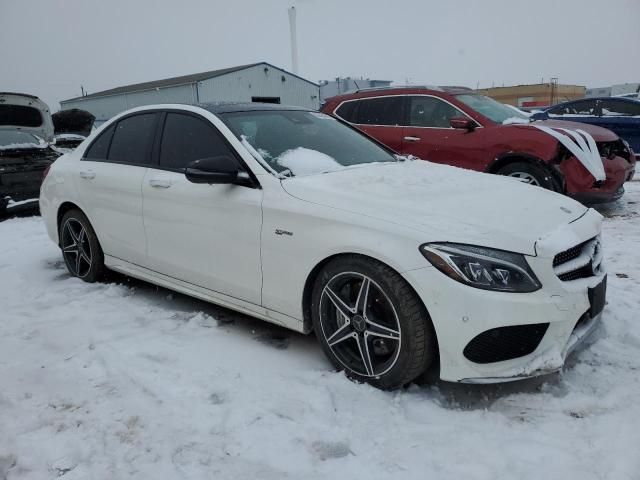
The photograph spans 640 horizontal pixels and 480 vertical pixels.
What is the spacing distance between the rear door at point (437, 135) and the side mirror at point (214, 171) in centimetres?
401

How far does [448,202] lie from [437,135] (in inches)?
161

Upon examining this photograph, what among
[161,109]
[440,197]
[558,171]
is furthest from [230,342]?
[558,171]

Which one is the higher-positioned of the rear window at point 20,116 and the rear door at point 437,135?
the rear window at point 20,116

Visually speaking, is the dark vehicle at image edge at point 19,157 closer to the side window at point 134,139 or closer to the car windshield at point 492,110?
the side window at point 134,139

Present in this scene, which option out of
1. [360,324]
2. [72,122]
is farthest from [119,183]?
[72,122]

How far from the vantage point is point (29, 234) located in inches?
256

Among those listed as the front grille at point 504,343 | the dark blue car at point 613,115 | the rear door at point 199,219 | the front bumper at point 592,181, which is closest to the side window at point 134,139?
the rear door at point 199,219

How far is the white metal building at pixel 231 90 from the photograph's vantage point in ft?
93.2

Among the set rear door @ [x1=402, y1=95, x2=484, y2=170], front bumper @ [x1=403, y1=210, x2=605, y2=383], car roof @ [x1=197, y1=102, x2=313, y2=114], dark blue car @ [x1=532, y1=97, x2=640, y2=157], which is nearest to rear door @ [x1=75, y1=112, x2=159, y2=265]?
car roof @ [x1=197, y1=102, x2=313, y2=114]

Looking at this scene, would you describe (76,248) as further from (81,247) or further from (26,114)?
(26,114)

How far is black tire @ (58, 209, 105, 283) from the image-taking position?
14.1 feet

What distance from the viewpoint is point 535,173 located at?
5.90 meters

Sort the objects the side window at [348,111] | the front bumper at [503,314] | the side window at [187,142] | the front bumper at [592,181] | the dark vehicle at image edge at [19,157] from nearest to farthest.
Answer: the front bumper at [503,314] → the side window at [187,142] → the front bumper at [592,181] → the side window at [348,111] → the dark vehicle at image edge at [19,157]

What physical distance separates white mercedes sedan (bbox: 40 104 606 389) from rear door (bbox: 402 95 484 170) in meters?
2.73
